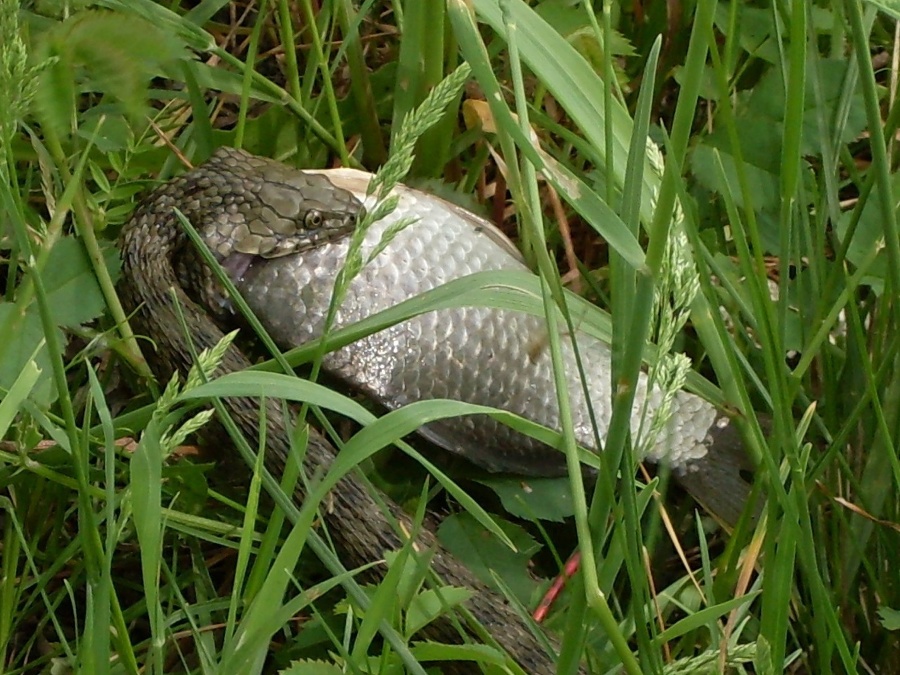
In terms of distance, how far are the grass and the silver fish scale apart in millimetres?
A: 95

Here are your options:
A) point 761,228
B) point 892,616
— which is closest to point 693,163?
point 761,228

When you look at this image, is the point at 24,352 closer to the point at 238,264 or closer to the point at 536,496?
the point at 238,264

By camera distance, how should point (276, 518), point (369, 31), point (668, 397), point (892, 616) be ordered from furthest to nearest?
point (369, 31) < point (892, 616) < point (276, 518) < point (668, 397)

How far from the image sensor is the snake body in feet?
4.44

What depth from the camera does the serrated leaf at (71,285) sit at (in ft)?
4.66

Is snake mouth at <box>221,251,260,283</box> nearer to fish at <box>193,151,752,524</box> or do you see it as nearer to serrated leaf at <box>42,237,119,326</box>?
fish at <box>193,151,752,524</box>

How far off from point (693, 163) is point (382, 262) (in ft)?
1.81

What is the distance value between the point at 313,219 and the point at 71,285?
15.7 inches

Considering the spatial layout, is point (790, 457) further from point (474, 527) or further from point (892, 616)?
point (474, 527)

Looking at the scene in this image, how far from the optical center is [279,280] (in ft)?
5.25

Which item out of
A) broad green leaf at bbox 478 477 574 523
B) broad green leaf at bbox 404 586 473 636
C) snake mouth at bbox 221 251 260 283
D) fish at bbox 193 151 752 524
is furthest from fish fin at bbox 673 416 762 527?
snake mouth at bbox 221 251 260 283

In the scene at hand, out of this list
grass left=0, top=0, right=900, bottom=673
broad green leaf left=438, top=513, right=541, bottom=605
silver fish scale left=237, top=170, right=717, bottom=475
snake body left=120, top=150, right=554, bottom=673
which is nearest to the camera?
grass left=0, top=0, right=900, bottom=673

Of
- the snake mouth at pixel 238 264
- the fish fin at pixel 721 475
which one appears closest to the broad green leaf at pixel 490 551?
the fish fin at pixel 721 475

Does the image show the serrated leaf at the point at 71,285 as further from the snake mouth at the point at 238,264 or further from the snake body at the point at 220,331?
the snake mouth at the point at 238,264
